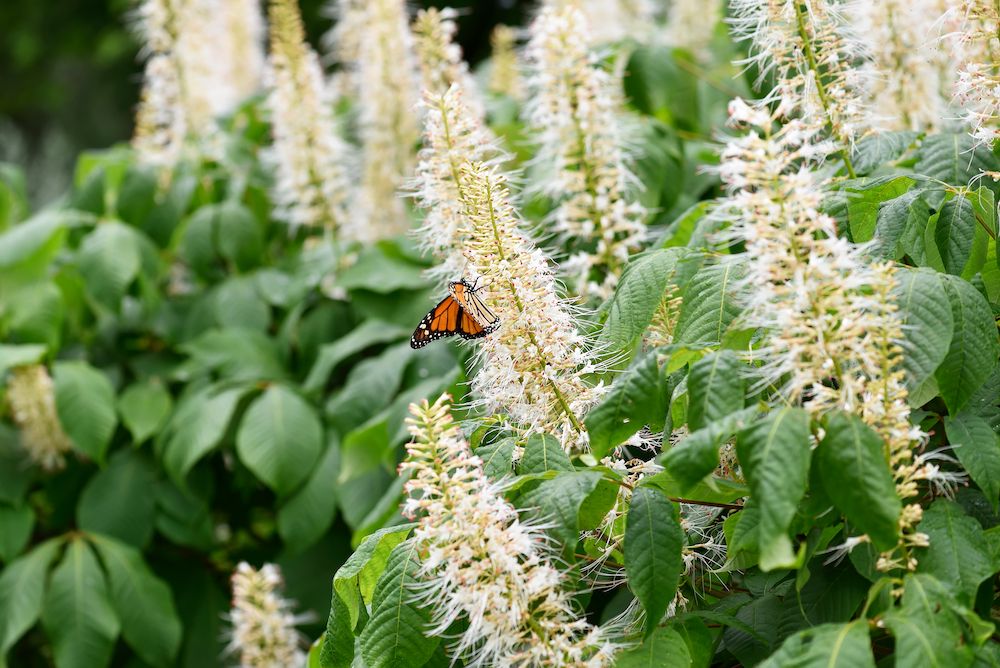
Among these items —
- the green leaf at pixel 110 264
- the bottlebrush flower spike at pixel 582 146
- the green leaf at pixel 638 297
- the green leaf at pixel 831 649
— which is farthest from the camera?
the green leaf at pixel 110 264

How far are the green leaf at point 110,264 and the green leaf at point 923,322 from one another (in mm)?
2908

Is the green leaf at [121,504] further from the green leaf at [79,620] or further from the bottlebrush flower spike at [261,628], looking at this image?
the bottlebrush flower spike at [261,628]

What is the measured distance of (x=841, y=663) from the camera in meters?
1.30

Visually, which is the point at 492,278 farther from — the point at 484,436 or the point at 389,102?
the point at 389,102

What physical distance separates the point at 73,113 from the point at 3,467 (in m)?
9.54

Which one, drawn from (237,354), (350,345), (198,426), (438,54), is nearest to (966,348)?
(438,54)

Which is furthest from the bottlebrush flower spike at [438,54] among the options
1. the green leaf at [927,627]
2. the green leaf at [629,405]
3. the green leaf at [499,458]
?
the green leaf at [927,627]

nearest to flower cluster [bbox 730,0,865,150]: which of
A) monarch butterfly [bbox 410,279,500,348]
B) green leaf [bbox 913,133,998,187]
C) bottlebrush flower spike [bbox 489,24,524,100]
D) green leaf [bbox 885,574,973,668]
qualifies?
green leaf [bbox 913,133,998,187]

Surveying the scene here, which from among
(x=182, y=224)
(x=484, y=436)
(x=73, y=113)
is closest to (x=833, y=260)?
(x=484, y=436)

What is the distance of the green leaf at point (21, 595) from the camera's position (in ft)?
11.2

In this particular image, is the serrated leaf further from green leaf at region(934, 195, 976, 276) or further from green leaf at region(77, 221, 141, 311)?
green leaf at region(934, 195, 976, 276)

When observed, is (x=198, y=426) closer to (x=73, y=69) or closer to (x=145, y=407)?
(x=145, y=407)

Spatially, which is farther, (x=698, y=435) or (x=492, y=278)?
(x=492, y=278)

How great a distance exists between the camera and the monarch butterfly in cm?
186
